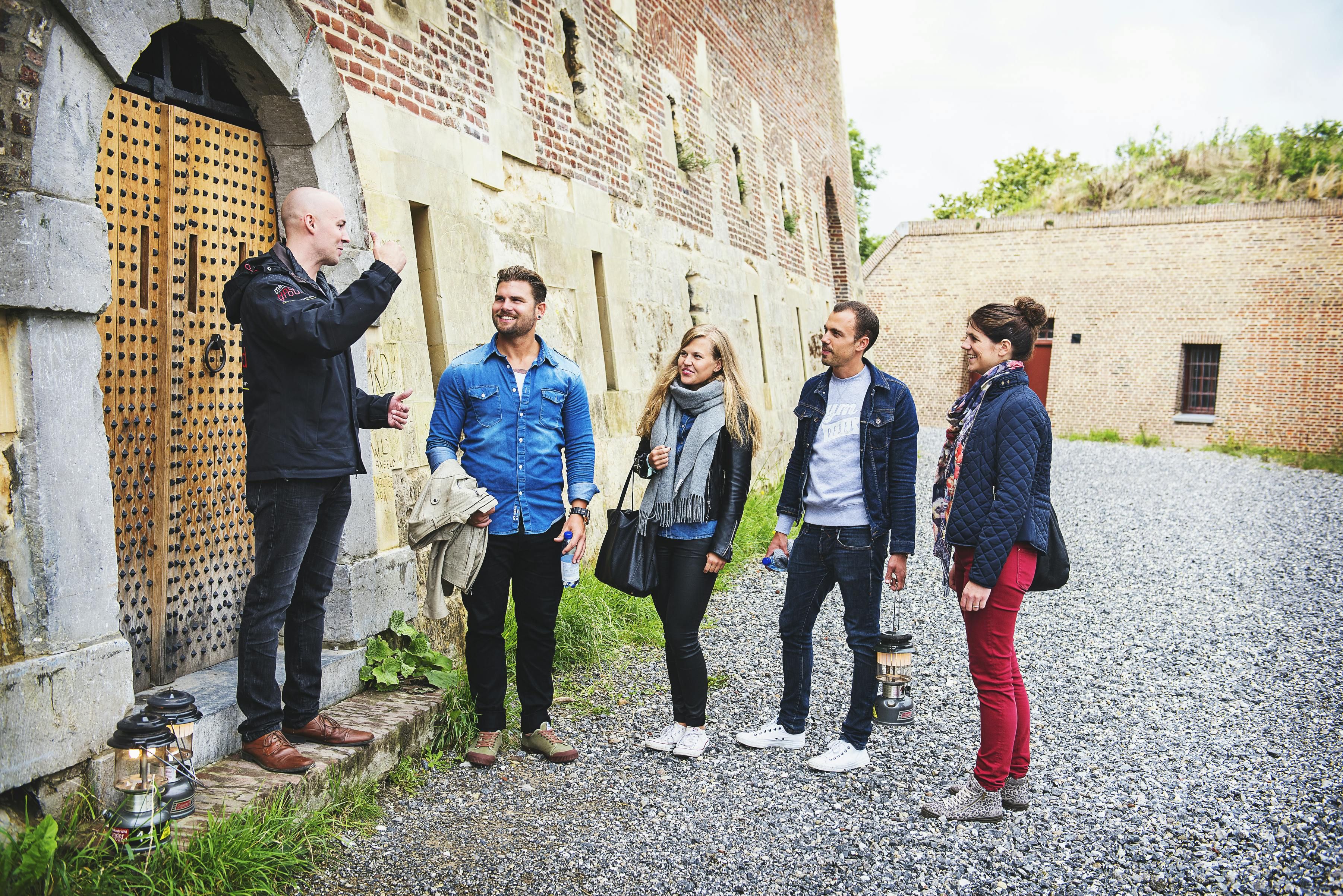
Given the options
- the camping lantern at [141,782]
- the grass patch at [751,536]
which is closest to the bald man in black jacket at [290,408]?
the camping lantern at [141,782]

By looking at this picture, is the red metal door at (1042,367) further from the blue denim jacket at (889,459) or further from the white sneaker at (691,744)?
the white sneaker at (691,744)

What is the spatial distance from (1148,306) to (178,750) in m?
24.3

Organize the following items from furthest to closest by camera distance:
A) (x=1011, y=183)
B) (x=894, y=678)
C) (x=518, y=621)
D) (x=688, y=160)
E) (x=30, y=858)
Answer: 1. (x=1011, y=183)
2. (x=688, y=160)
3. (x=518, y=621)
4. (x=894, y=678)
5. (x=30, y=858)

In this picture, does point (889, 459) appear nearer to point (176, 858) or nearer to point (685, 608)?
point (685, 608)

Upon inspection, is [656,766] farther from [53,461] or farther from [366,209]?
[366,209]

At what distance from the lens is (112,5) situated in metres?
2.87

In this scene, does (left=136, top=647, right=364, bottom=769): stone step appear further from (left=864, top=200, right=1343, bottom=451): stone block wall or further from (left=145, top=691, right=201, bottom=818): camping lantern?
(left=864, top=200, right=1343, bottom=451): stone block wall

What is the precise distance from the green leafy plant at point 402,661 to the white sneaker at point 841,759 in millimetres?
1750

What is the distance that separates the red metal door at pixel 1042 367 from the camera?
23.7m

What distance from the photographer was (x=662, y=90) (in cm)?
930

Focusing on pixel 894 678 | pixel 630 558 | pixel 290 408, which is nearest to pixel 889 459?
pixel 894 678

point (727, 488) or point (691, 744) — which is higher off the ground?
point (727, 488)

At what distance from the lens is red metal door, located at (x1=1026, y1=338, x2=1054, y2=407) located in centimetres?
2369

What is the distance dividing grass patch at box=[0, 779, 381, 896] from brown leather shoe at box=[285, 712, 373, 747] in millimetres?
327
